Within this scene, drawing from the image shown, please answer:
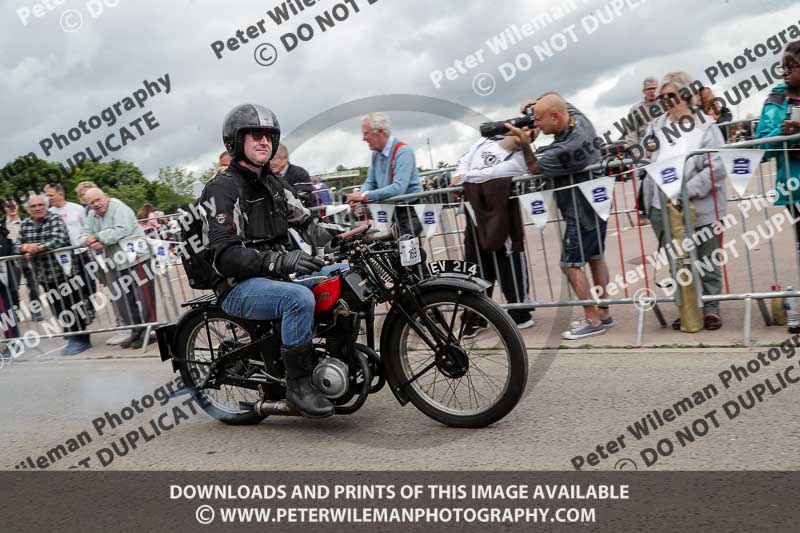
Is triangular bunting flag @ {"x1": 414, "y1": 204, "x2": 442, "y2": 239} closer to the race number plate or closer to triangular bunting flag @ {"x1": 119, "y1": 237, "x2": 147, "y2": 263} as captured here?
the race number plate

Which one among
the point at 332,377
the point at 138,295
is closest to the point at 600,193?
the point at 332,377

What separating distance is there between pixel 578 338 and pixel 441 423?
7.21ft

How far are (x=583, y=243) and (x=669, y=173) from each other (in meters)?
0.90

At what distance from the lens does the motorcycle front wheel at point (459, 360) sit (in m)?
3.98

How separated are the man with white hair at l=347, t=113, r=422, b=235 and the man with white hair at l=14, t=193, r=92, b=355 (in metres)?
3.74

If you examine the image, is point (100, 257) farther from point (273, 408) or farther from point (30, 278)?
point (273, 408)

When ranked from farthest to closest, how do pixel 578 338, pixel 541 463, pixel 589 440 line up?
1. pixel 578 338
2. pixel 589 440
3. pixel 541 463

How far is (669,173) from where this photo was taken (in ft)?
18.7

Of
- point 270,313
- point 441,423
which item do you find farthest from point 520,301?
point 270,313

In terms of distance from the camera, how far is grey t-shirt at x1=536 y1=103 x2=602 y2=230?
6070 mm

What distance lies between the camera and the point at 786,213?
575 centimetres

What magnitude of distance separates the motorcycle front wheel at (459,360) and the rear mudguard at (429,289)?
0.01 meters
